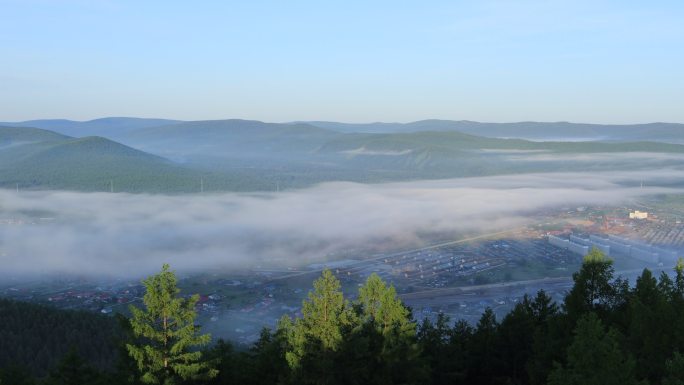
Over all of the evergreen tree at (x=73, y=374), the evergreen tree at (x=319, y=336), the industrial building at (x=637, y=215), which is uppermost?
the evergreen tree at (x=319, y=336)

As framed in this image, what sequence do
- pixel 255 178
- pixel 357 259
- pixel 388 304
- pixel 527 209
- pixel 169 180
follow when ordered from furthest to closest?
pixel 255 178, pixel 169 180, pixel 527 209, pixel 357 259, pixel 388 304

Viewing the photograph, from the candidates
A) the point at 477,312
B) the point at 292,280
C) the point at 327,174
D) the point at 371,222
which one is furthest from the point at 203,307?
the point at 327,174

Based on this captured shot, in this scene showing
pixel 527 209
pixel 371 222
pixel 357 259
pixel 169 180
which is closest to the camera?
pixel 357 259

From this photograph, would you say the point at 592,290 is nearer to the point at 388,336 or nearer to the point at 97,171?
the point at 388,336

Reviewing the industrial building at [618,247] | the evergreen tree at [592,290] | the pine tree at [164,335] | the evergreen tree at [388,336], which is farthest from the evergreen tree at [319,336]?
the industrial building at [618,247]

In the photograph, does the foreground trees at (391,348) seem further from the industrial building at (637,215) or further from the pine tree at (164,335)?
the industrial building at (637,215)

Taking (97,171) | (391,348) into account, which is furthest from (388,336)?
(97,171)

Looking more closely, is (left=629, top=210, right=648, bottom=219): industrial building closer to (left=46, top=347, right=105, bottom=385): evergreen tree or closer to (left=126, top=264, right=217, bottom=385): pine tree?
(left=126, top=264, right=217, bottom=385): pine tree

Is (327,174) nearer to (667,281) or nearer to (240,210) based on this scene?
(240,210)
